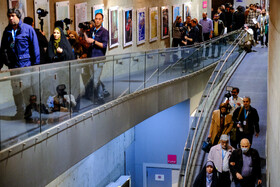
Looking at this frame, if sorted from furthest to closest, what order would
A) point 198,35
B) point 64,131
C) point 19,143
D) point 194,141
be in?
point 198,35 → point 194,141 → point 64,131 → point 19,143

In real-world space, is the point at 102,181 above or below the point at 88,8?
below

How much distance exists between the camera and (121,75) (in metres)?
12.6

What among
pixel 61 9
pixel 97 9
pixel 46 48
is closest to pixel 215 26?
pixel 97 9

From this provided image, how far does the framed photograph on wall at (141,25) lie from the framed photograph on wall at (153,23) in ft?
2.66

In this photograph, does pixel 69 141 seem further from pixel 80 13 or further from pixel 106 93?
pixel 80 13

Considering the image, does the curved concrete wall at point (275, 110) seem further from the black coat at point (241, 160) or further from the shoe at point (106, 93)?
the shoe at point (106, 93)

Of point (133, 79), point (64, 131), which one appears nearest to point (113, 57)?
point (133, 79)

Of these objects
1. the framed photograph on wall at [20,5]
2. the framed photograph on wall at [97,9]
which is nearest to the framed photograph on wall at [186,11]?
the framed photograph on wall at [97,9]

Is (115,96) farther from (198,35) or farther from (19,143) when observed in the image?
(198,35)

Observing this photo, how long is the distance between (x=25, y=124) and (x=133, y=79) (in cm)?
588

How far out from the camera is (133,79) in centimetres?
1369

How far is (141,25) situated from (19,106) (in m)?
14.0

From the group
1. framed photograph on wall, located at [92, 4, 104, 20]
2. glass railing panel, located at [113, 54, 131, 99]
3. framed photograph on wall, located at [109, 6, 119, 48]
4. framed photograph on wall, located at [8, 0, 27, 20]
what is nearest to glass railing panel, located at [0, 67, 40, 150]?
glass railing panel, located at [113, 54, 131, 99]

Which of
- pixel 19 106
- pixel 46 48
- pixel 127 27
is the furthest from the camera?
pixel 127 27
